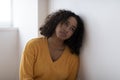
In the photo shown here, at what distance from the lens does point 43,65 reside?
1727 mm

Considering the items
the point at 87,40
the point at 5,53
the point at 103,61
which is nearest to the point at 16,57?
the point at 5,53

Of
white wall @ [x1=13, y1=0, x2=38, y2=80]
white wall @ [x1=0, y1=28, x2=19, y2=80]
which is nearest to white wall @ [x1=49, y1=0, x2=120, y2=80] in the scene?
white wall @ [x1=13, y1=0, x2=38, y2=80]

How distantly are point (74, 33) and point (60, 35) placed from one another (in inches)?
5.9

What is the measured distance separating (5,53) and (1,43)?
→ 0.12m

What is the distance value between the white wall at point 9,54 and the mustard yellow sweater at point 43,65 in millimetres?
768

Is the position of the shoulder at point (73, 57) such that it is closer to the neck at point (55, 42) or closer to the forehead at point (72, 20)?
the neck at point (55, 42)

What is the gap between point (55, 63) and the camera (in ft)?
5.73

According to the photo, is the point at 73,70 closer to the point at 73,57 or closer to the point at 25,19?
the point at 73,57

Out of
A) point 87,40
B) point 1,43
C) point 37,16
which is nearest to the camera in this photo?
point 87,40

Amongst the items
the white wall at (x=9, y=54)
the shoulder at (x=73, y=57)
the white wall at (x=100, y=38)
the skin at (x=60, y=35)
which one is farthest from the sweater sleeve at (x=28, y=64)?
the white wall at (x=9, y=54)

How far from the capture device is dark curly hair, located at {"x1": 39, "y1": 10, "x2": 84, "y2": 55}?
1.71m

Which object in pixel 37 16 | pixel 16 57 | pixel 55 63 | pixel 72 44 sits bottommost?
pixel 16 57

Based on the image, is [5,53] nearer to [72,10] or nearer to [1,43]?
[1,43]

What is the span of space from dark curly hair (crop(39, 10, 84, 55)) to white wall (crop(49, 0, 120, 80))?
0.05 m
